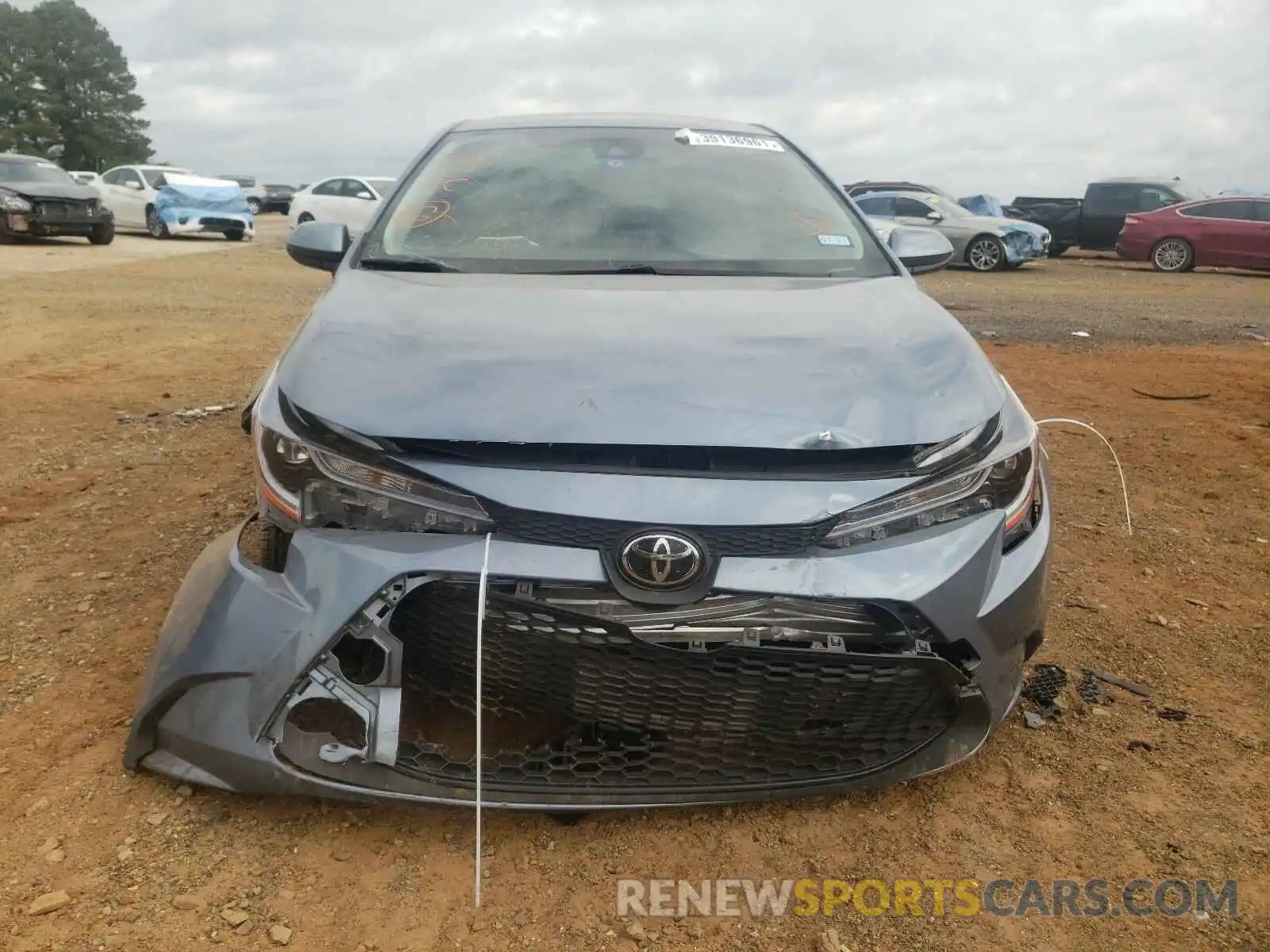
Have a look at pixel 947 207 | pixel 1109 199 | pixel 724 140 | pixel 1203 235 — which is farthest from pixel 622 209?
pixel 1109 199

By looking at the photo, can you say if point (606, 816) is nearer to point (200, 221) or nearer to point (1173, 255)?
point (1173, 255)

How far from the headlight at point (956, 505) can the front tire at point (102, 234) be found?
1762 cm

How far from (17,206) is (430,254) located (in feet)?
52.6

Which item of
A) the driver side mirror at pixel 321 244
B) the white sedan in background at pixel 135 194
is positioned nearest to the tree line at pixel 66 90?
the white sedan in background at pixel 135 194

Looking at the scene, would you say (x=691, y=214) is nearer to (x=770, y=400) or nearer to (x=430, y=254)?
(x=430, y=254)

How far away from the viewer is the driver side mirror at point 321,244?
10.3 feet

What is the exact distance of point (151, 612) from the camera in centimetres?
295

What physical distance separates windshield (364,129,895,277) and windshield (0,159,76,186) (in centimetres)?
1577

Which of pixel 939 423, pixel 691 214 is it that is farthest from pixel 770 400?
pixel 691 214

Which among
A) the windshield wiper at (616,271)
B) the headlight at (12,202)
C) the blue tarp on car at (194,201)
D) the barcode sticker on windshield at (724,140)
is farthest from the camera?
the blue tarp on car at (194,201)

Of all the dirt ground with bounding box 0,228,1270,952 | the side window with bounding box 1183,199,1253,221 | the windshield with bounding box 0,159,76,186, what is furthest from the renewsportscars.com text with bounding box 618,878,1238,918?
the windshield with bounding box 0,159,76,186

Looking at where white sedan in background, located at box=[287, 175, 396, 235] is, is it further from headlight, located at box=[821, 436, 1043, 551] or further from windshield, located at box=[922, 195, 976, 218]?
headlight, located at box=[821, 436, 1043, 551]

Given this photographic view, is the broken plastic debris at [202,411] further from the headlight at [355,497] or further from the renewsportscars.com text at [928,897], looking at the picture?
the renewsportscars.com text at [928,897]

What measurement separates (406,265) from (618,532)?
1.25 m
